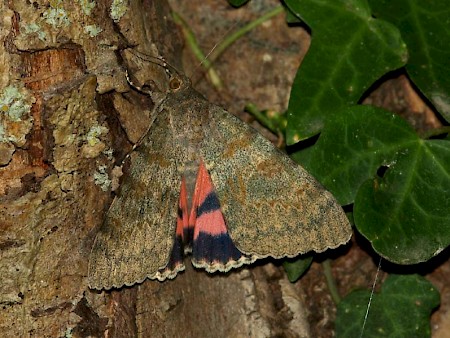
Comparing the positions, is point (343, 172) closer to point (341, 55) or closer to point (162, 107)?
point (341, 55)

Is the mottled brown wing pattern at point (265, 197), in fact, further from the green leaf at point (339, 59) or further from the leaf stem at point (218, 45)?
the leaf stem at point (218, 45)

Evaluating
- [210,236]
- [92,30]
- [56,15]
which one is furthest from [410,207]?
[56,15]

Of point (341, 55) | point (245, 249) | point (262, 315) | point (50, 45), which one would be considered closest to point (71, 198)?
point (50, 45)

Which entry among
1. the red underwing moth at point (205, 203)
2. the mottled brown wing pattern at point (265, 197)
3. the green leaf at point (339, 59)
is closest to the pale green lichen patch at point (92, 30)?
the red underwing moth at point (205, 203)

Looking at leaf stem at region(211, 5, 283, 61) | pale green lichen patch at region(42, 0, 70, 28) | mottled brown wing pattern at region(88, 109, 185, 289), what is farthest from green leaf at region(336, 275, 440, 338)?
pale green lichen patch at region(42, 0, 70, 28)

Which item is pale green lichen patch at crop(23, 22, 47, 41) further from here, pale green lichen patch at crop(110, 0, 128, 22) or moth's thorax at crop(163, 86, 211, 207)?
moth's thorax at crop(163, 86, 211, 207)

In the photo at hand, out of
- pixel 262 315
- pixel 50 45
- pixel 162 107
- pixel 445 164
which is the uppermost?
pixel 50 45
